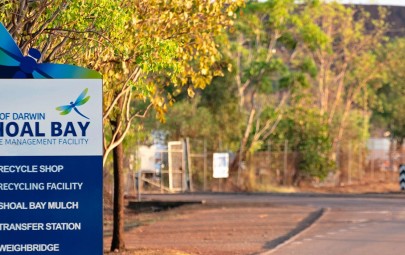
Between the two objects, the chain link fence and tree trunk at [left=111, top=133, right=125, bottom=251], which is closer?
tree trunk at [left=111, top=133, right=125, bottom=251]

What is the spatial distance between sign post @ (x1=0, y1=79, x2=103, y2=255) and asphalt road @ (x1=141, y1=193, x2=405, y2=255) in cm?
1059

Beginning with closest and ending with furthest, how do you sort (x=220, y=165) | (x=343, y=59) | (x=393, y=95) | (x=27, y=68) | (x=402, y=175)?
(x=27, y=68)
(x=220, y=165)
(x=402, y=175)
(x=343, y=59)
(x=393, y=95)

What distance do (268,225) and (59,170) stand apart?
1819 cm

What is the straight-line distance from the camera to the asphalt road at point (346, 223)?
22750 mm

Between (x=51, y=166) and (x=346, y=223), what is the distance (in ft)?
62.0

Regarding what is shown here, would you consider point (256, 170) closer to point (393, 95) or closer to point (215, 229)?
point (215, 229)

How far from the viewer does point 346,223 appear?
2980cm

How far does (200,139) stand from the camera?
53.8m

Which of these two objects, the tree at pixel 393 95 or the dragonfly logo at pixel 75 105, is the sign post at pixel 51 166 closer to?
the dragonfly logo at pixel 75 105

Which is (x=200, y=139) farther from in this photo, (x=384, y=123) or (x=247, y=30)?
(x=384, y=123)

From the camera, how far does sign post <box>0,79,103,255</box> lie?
38.5 ft

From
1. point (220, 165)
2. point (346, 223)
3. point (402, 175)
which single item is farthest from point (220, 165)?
point (346, 223)

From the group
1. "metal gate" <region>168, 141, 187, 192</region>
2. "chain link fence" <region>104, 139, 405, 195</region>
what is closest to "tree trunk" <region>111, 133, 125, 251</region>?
"chain link fence" <region>104, 139, 405, 195</region>

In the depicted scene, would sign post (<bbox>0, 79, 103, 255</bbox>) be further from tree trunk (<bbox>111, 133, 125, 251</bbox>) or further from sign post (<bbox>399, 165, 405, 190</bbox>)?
sign post (<bbox>399, 165, 405, 190</bbox>)
